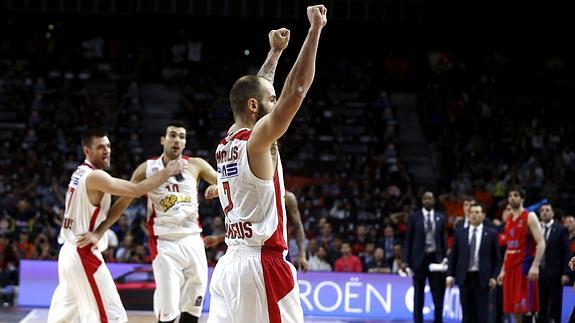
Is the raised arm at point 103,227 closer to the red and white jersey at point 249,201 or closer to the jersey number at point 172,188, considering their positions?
the jersey number at point 172,188

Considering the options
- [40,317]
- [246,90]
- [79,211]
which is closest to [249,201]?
[246,90]

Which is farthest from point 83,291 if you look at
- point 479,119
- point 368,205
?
point 479,119

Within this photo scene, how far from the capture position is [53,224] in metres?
17.4

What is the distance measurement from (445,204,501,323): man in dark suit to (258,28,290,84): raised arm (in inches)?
271

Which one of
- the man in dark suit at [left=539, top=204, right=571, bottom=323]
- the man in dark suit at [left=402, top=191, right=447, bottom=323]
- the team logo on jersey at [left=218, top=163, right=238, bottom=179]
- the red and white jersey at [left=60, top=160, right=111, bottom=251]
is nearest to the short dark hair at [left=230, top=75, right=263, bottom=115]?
the team logo on jersey at [left=218, top=163, right=238, bottom=179]

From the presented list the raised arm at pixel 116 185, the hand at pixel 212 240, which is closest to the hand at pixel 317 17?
the raised arm at pixel 116 185

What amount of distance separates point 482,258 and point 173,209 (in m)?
4.68

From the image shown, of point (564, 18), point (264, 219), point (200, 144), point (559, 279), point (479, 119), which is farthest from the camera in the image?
point (564, 18)

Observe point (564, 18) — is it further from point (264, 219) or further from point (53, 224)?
point (264, 219)

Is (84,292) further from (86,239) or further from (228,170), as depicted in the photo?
(228,170)

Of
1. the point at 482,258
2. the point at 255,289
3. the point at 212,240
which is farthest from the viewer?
the point at 482,258

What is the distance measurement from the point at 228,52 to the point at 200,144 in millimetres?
5029

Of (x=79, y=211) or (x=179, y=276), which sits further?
(x=179, y=276)

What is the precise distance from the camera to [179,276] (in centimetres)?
880
